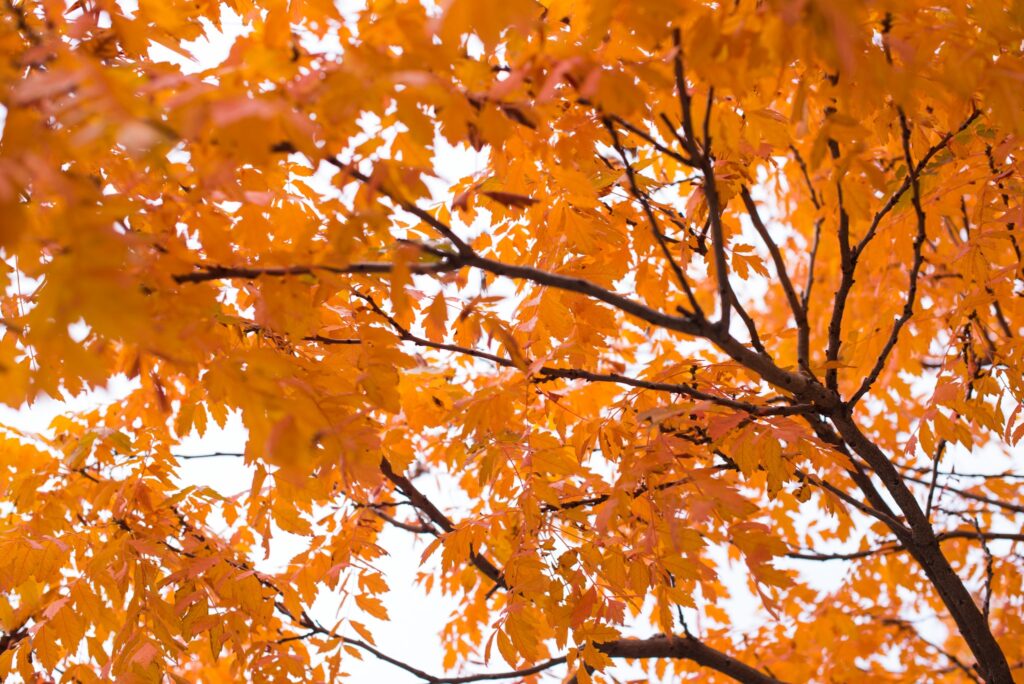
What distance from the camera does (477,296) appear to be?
1937 mm

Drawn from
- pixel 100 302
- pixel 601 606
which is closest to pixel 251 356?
pixel 100 302

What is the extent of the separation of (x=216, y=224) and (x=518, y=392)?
3.42 feet

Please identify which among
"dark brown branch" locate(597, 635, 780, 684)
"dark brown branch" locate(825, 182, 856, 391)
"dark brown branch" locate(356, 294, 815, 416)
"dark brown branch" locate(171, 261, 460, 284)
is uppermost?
"dark brown branch" locate(825, 182, 856, 391)

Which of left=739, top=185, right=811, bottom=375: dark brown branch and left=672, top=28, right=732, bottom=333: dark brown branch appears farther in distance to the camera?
left=739, top=185, right=811, bottom=375: dark brown branch

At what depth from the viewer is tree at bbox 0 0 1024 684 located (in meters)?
1.27

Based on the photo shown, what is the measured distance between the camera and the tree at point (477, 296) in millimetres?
1271

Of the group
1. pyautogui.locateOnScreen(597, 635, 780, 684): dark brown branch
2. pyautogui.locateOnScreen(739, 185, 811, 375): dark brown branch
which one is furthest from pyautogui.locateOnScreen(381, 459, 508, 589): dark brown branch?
pyautogui.locateOnScreen(739, 185, 811, 375): dark brown branch

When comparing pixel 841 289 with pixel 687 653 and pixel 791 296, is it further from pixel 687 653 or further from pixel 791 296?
pixel 687 653

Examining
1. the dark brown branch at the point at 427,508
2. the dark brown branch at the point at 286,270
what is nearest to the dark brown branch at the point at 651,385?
the dark brown branch at the point at 286,270

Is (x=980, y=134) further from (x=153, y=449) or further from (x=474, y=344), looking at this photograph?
(x=153, y=449)

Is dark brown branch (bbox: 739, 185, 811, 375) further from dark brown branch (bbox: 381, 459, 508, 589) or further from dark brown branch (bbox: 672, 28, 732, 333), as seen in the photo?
dark brown branch (bbox: 381, 459, 508, 589)

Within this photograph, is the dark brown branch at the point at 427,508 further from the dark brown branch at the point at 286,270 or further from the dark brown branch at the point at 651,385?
the dark brown branch at the point at 286,270

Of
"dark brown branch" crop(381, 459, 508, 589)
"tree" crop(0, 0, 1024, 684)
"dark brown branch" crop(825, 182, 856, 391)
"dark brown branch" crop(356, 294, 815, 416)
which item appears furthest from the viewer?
"dark brown branch" crop(381, 459, 508, 589)

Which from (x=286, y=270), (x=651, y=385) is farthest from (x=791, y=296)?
(x=286, y=270)
